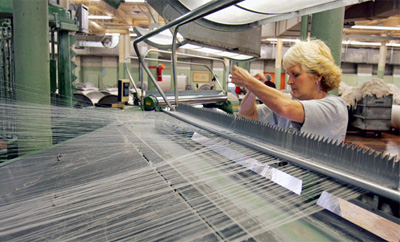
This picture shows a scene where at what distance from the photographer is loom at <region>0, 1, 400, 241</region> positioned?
58cm

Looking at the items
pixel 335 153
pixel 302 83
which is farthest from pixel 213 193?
pixel 302 83

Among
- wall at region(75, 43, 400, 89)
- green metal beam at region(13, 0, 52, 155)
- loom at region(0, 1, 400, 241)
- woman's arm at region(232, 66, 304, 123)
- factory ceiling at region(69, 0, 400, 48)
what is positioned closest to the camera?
loom at region(0, 1, 400, 241)

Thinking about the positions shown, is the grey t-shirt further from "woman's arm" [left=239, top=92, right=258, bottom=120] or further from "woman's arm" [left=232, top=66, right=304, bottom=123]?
"woman's arm" [left=239, top=92, right=258, bottom=120]

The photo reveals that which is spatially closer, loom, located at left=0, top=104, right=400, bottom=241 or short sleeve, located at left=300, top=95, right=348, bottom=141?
loom, located at left=0, top=104, right=400, bottom=241

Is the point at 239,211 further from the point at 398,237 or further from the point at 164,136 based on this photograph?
the point at 164,136

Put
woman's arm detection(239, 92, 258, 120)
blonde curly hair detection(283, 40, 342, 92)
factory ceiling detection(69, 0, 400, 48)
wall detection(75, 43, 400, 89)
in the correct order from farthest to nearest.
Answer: wall detection(75, 43, 400, 89) → factory ceiling detection(69, 0, 400, 48) → woman's arm detection(239, 92, 258, 120) → blonde curly hair detection(283, 40, 342, 92)

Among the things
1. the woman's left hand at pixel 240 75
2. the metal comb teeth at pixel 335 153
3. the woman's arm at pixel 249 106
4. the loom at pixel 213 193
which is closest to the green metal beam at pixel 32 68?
the loom at pixel 213 193

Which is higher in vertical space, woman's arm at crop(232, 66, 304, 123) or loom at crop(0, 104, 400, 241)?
woman's arm at crop(232, 66, 304, 123)

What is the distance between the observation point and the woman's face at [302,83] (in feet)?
4.71

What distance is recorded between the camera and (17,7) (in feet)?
7.73

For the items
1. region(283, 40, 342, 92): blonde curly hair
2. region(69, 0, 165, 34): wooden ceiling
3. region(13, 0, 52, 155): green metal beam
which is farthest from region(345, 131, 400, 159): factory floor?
region(69, 0, 165, 34): wooden ceiling

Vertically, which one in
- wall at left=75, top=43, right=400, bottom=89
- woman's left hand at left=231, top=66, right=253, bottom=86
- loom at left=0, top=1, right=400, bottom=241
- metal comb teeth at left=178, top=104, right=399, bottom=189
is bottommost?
loom at left=0, top=1, right=400, bottom=241

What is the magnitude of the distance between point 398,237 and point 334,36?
2.87 metres

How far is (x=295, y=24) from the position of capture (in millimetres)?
5352
